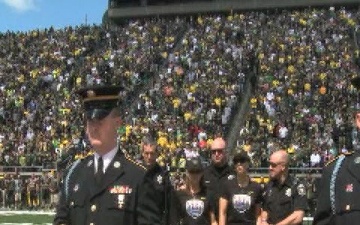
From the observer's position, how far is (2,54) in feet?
138

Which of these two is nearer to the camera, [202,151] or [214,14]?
[202,151]

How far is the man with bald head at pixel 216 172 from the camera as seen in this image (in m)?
8.89

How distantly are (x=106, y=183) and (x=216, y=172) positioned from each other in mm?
4530

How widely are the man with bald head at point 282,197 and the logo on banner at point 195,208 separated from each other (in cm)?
72

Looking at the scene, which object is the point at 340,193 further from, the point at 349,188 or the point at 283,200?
the point at 283,200

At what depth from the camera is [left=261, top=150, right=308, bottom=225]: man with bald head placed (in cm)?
833

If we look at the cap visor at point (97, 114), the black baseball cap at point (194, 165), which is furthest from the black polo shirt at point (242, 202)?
the cap visor at point (97, 114)

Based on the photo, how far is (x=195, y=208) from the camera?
867 cm

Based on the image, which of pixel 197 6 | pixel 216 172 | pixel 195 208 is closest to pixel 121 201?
pixel 195 208

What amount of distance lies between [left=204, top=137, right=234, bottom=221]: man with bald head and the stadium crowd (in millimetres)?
12879

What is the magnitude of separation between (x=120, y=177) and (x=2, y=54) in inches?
1510

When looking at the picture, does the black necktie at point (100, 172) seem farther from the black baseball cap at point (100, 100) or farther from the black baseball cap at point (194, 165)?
the black baseball cap at point (194, 165)

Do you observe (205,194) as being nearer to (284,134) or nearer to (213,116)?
(284,134)

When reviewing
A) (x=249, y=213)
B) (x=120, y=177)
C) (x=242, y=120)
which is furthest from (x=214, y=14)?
(x=120, y=177)
